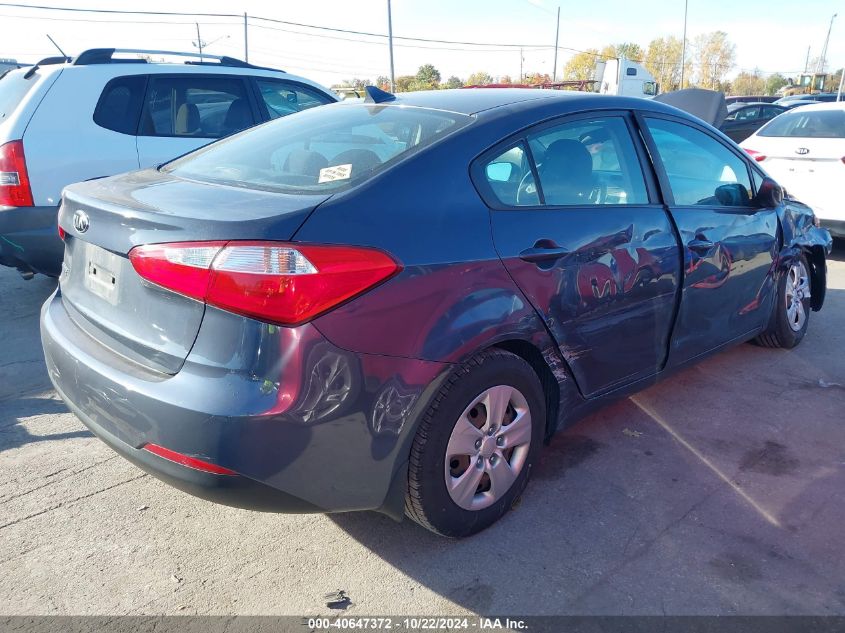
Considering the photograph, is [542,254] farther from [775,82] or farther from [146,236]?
[775,82]

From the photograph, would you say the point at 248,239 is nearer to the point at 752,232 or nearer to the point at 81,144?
the point at 752,232

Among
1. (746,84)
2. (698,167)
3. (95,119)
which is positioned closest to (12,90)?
(95,119)

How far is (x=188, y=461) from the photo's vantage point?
2.15 m

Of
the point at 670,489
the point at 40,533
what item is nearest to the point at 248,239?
the point at 40,533

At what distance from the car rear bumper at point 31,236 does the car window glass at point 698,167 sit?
3.77 meters

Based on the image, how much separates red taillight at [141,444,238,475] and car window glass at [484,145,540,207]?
1.35 m

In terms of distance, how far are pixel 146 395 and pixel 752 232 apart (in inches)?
128

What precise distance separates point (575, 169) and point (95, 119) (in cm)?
380

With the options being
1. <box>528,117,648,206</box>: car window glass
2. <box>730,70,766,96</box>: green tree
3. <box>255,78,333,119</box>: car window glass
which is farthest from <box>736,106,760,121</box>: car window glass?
<box>730,70,766,96</box>: green tree

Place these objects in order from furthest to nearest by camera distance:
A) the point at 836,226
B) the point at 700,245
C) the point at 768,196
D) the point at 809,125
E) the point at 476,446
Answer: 1. the point at 809,125
2. the point at 836,226
3. the point at 768,196
4. the point at 700,245
5. the point at 476,446

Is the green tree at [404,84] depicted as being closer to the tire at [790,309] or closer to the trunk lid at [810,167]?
the trunk lid at [810,167]

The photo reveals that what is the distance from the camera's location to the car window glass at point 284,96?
6.33 meters

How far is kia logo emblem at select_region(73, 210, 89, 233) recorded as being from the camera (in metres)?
2.53

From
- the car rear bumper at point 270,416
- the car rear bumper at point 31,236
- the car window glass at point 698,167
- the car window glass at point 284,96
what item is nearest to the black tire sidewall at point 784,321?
the car window glass at point 698,167
